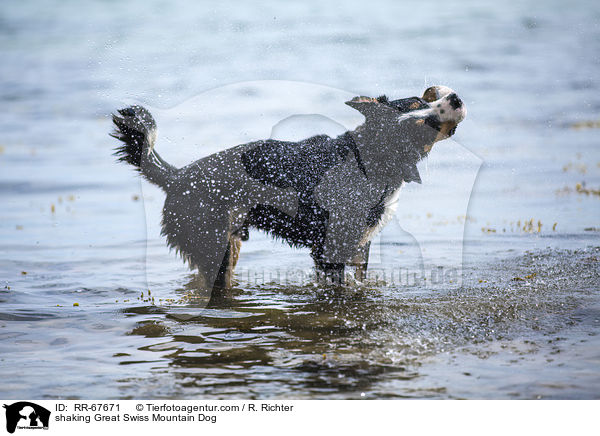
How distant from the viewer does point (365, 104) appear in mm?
5477

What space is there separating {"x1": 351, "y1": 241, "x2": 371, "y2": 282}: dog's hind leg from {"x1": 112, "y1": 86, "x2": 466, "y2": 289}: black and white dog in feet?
0.77

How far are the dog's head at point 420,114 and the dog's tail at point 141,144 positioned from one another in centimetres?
169

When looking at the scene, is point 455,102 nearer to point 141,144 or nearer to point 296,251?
point 141,144

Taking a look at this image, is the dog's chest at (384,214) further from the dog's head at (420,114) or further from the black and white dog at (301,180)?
the dog's head at (420,114)

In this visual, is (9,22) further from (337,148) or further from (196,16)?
(337,148)

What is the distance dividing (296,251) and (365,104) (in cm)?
249

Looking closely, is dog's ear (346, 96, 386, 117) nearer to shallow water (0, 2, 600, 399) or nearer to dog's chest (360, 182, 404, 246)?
shallow water (0, 2, 600, 399)

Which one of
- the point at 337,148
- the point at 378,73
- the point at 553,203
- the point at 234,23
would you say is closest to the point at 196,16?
the point at 234,23

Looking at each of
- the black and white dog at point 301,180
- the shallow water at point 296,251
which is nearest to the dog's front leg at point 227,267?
the black and white dog at point 301,180

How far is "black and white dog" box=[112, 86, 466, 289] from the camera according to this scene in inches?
213

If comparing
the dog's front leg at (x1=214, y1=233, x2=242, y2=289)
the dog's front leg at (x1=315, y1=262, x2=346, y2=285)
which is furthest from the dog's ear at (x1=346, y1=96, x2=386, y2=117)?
the dog's front leg at (x1=214, y1=233, x2=242, y2=289)

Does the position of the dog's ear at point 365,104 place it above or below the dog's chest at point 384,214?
above

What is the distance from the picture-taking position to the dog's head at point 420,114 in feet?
17.3

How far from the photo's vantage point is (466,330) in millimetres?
4566
